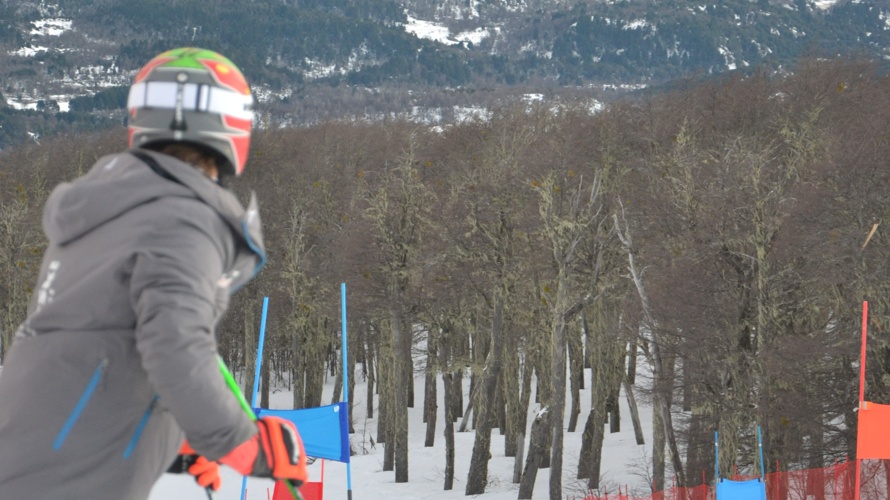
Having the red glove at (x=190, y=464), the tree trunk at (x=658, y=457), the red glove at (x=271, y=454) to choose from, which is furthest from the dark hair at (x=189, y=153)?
the tree trunk at (x=658, y=457)

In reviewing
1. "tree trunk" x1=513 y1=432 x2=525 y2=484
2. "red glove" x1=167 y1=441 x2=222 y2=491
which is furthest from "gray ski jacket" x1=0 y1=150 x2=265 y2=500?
"tree trunk" x1=513 y1=432 x2=525 y2=484

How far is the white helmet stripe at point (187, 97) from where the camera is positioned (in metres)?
2.31

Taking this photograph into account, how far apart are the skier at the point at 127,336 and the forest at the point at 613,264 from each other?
19.7m

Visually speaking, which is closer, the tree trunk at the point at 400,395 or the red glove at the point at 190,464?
the red glove at the point at 190,464

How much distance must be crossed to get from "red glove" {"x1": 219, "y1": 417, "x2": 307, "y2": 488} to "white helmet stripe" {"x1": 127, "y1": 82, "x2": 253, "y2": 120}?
0.71 meters

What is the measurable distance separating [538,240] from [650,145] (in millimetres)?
9370

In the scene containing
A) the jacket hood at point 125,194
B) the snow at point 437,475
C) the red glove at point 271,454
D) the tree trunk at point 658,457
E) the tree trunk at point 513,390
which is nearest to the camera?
the jacket hood at point 125,194

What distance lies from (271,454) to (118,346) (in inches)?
17.4

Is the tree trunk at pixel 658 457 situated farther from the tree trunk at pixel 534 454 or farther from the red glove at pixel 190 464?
the red glove at pixel 190 464

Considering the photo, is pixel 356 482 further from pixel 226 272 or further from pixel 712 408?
pixel 226 272

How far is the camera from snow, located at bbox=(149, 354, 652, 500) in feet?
96.0

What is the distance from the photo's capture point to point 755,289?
71.6 feet

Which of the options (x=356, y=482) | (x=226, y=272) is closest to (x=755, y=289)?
(x=356, y=482)

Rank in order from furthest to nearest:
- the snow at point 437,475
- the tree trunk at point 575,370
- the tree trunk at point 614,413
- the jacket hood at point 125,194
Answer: the tree trunk at point 614,413
the tree trunk at point 575,370
the snow at point 437,475
the jacket hood at point 125,194
